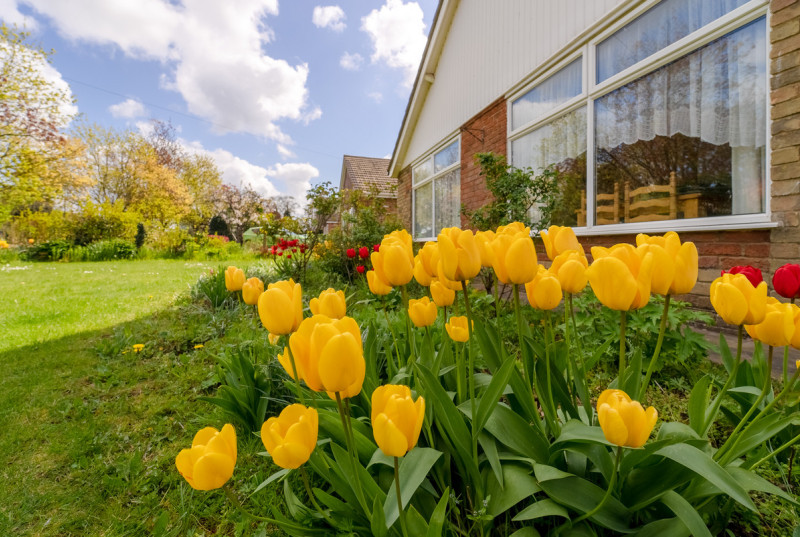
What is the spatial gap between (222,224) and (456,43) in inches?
842

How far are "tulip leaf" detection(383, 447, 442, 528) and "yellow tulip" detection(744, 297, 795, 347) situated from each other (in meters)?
0.75

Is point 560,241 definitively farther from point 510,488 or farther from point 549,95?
point 549,95

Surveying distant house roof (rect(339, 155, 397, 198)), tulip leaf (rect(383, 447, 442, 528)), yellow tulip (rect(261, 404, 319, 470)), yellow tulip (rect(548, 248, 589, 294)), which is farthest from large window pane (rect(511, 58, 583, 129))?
distant house roof (rect(339, 155, 397, 198))

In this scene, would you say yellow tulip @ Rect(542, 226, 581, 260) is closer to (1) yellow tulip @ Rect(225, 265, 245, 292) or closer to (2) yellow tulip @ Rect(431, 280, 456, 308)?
(2) yellow tulip @ Rect(431, 280, 456, 308)

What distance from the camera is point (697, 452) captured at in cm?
69

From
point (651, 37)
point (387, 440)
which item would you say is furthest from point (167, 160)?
point (387, 440)

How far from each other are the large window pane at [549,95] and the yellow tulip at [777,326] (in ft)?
14.3

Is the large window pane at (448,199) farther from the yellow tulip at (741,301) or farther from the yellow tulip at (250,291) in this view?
the yellow tulip at (741,301)

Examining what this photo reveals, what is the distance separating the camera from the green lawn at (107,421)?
4.32ft

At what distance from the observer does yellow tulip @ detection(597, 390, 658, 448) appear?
2.03ft

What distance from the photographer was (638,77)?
3705 mm

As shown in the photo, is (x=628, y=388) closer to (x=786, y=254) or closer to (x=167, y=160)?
(x=786, y=254)

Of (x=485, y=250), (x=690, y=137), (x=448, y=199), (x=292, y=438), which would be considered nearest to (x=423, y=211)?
(x=448, y=199)

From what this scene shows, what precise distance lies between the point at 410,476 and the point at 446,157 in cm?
773
